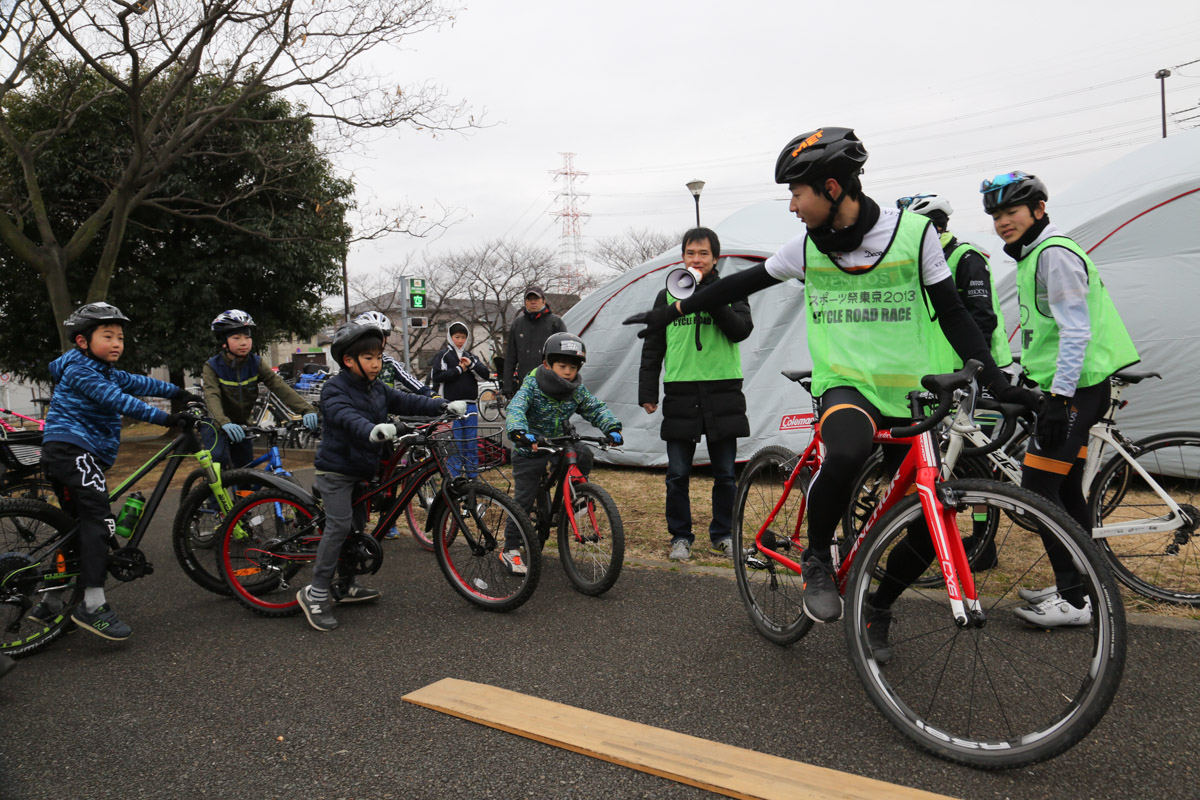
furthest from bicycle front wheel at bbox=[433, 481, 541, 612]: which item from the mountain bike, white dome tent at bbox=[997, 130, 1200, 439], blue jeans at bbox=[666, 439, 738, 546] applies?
white dome tent at bbox=[997, 130, 1200, 439]

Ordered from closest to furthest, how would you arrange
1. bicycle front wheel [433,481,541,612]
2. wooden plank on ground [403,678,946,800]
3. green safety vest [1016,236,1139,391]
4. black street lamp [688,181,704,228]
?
wooden plank on ground [403,678,946,800], green safety vest [1016,236,1139,391], bicycle front wheel [433,481,541,612], black street lamp [688,181,704,228]

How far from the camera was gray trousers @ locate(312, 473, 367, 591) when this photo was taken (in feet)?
13.4

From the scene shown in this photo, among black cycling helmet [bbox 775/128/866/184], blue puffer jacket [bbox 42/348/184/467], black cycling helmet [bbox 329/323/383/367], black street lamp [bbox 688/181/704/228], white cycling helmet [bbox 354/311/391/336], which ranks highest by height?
black street lamp [bbox 688/181/704/228]

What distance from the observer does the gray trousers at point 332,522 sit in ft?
13.4

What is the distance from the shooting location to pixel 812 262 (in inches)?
116

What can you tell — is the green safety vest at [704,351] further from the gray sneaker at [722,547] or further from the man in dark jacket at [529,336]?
the man in dark jacket at [529,336]

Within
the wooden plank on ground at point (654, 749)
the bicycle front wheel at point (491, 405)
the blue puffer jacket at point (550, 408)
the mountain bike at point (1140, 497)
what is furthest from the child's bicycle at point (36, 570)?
the bicycle front wheel at point (491, 405)

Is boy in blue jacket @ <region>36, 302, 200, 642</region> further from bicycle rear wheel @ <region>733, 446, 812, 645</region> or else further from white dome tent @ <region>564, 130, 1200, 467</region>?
white dome tent @ <region>564, 130, 1200, 467</region>

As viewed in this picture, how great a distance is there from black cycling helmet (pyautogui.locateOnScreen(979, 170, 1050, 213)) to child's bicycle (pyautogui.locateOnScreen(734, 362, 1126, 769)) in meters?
1.22

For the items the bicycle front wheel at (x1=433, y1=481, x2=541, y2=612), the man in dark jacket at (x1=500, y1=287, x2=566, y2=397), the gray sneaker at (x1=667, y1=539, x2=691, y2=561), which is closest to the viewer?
the bicycle front wheel at (x1=433, y1=481, x2=541, y2=612)

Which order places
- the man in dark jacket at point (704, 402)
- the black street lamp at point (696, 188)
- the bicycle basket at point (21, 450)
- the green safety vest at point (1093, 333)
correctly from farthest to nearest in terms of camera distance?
the black street lamp at point (696, 188)
the bicycle basket at point (21, 450)
the man in dark jacket at point (704, 402)
the green safety vest at point (1093, 333)

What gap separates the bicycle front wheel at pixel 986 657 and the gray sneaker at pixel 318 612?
2.71 m

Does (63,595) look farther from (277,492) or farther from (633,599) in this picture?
(633,599)

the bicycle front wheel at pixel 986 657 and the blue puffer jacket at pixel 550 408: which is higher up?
the blue puffer jacket at pixel 550 408
